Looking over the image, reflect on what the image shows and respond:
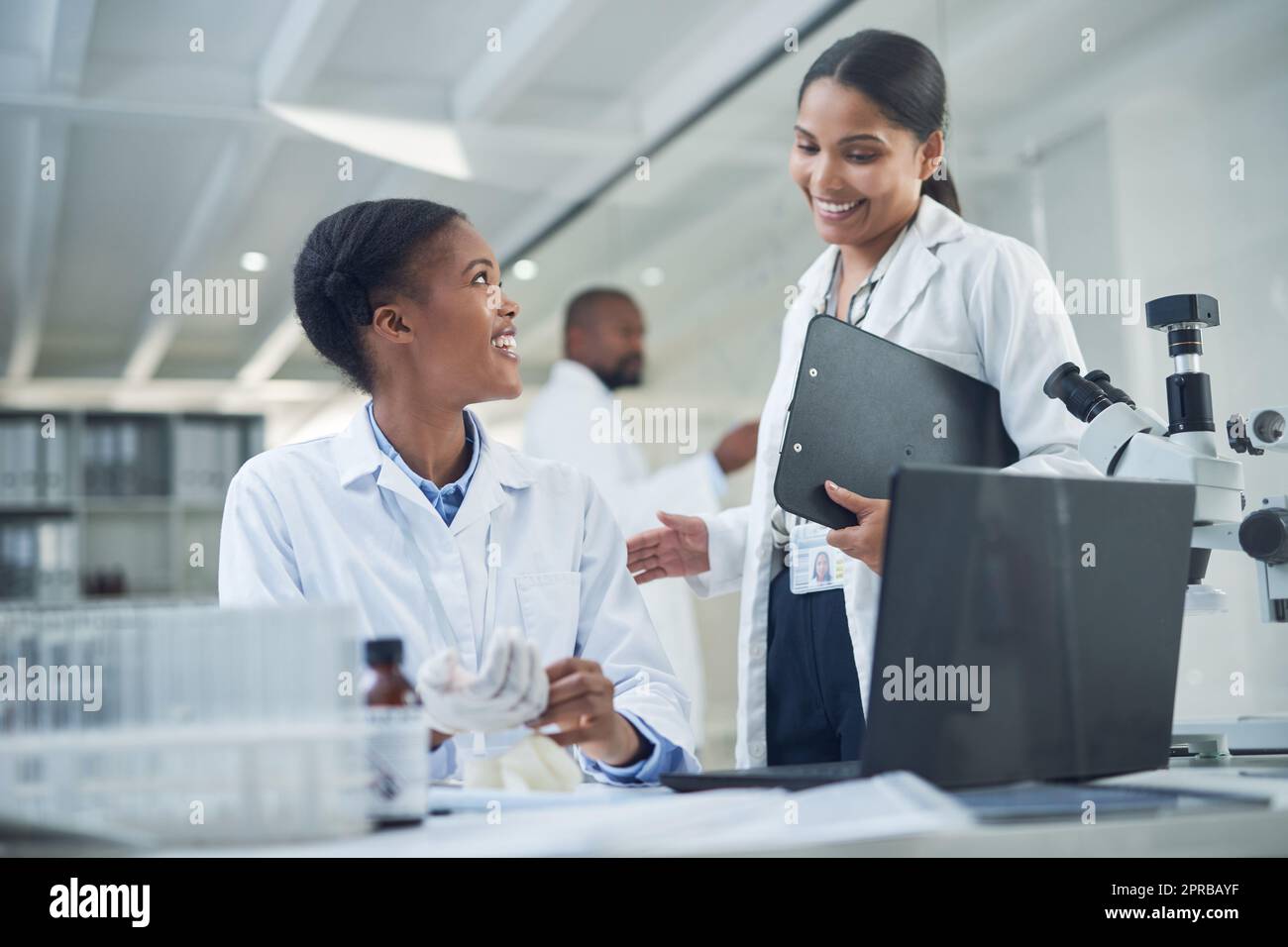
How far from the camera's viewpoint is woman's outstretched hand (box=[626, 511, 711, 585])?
181 cm

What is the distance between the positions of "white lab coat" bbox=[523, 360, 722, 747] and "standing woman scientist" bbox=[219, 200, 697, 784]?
211cm

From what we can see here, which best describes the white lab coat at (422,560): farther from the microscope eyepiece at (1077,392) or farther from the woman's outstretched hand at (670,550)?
the microscope eyepiece at (1077,392)

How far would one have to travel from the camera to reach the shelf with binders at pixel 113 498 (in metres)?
5.96

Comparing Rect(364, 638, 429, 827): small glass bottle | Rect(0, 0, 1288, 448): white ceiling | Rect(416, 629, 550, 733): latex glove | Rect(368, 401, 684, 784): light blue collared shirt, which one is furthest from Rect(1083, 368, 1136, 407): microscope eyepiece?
Rect(0, 0, 1288, 448): white ceiling

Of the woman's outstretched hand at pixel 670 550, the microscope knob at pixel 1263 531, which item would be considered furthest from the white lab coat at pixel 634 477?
the microscope knob at pixel 1263 531

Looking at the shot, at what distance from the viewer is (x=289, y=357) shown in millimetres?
5719

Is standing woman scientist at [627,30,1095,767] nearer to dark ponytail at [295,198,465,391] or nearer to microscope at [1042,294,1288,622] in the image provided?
microscope at [1042,294,1288,622]

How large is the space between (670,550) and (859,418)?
51 cm

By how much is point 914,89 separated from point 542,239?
8.69ft

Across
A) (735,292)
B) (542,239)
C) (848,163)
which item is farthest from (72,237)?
(848,163)

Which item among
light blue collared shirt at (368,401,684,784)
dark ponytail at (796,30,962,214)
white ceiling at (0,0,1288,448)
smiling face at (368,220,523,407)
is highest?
white ceiling at (0,0,1288,448)

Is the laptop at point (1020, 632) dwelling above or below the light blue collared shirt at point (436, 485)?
below

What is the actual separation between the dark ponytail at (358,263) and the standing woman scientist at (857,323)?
503 millimetres
